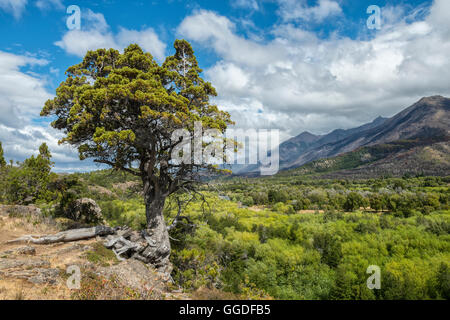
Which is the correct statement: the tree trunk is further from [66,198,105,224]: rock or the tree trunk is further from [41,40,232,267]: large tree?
[66,198,105,224]: rock

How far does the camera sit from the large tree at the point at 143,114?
9.91 metres

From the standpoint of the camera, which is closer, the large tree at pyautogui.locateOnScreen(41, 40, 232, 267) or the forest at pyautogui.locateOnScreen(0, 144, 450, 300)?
the large tree at pyautogui.locateOnScreen(41, 40, 232, 267)

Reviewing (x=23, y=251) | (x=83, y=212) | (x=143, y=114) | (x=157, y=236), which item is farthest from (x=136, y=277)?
(x=83, y=212)

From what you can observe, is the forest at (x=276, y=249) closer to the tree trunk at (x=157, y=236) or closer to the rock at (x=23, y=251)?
the tree trunk at (x=157, y=236)

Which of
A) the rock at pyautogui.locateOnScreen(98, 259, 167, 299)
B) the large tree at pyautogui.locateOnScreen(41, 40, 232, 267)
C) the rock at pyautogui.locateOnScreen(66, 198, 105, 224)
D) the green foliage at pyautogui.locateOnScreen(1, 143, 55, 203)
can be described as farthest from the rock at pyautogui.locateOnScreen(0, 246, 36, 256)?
the green foliage at pyautogui.locateOnScreen(1, 143, 55, 203)

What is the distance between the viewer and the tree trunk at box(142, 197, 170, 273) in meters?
11.9

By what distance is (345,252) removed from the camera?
2605 cm

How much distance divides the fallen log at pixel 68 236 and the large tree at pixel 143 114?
261cm

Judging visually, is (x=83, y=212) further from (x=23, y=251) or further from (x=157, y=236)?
(x=23, y=251)

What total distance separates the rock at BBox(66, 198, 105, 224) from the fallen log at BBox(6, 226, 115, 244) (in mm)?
6413

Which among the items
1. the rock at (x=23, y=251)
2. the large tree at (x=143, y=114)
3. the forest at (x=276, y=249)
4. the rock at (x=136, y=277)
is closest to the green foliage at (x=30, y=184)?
the forest at (x=276, y=249)

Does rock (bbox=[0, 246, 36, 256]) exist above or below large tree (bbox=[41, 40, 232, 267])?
below
